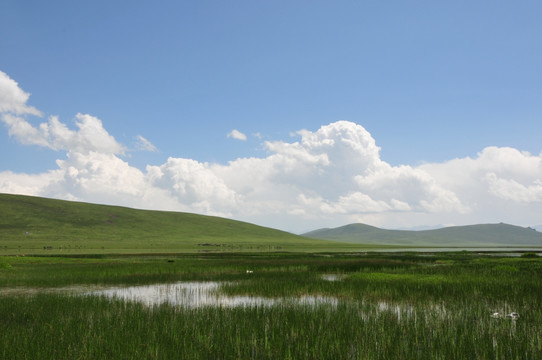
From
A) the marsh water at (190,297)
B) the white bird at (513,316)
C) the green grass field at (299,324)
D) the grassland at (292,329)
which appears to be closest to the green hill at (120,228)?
the marsh water at (190,297)

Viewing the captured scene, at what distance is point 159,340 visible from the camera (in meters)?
10.1

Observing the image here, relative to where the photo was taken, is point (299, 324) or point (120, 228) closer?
point (299, 324)

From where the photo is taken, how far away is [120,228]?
146625mm

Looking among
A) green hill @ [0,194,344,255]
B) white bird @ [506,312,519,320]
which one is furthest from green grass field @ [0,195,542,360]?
green hill @ [0,194,344,255]

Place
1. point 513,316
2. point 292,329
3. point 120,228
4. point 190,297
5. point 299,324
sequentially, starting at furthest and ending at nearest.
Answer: point 120,228 < point 190,297 < point 513,316 < point 299,324 < point 292,329

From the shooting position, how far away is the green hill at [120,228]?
117256 millimetres

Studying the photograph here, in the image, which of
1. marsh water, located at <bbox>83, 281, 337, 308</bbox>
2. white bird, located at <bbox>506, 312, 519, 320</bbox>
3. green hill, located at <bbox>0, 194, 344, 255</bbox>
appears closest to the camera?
white bird, located at <bbox>506, 312, 519, 320</bbox>

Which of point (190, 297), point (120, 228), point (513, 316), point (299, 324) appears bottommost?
point (120, 228)

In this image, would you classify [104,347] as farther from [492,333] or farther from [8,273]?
[8,273]

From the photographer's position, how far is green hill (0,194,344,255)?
117 meters

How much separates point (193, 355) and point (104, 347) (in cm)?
263

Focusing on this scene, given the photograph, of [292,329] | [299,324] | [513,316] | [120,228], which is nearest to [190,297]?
[299,324]

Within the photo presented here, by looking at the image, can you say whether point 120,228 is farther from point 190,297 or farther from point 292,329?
point 292,329

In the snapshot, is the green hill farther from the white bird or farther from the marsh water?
the white bird
